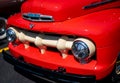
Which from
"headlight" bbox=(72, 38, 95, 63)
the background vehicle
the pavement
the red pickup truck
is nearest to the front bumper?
the red pickup truck

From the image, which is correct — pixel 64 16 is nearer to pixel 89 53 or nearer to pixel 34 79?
pixel 89 53

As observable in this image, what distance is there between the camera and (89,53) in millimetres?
2748

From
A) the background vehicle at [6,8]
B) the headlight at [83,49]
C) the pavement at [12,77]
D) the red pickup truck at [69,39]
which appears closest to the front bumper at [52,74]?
the red pickup truck at [69,39]

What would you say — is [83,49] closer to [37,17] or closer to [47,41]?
[47,41]

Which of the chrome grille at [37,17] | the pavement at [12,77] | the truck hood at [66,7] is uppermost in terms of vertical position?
the truck hood at [66,7]

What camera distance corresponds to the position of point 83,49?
9.06 feet

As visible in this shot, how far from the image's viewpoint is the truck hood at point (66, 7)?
3.05 m

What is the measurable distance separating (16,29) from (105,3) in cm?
139

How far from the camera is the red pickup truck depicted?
108 inches

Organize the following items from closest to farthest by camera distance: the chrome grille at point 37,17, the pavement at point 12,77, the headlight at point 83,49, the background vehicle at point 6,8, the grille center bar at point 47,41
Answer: the headlight at point 83,49, the grille center bar at point 47,41, the chrome grille at point 37,17, the pavement at point 12,77, the background vehicle at point 6,8

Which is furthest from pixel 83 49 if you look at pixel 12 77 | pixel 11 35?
pixel 12 77

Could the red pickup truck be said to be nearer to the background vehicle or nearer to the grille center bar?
the grille center bar

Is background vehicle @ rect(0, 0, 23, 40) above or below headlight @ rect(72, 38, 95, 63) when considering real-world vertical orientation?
below

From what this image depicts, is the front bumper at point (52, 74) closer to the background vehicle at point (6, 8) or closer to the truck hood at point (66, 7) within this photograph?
the truck hood at point (66, 7)
